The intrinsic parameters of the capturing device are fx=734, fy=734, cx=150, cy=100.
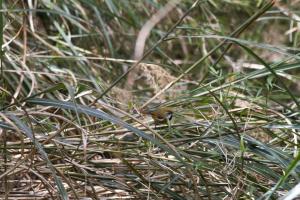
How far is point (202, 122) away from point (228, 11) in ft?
3.73

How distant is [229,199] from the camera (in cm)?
99

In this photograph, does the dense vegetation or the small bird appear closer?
the dense vegetation

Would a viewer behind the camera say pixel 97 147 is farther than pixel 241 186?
Yes

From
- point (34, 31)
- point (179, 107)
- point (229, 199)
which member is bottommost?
point (229, 199)

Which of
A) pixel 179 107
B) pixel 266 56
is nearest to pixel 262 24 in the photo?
pixel 266 56

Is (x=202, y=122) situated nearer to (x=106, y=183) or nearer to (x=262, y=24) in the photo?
(x=106, y=183)

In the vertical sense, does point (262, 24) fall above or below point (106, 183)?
above

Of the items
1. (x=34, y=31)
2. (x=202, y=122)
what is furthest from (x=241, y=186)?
(x=34, y=31)

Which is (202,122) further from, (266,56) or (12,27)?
Result: (266,56)

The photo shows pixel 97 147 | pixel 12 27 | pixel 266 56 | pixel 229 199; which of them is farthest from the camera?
pixel 266 56

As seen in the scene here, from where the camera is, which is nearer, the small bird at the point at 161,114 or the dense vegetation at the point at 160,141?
the dense vegetation at the point at 160,141

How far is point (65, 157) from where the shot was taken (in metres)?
1.06

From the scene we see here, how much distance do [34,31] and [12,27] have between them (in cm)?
5

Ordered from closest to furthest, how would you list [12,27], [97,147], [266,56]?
[97,147], [12,27], [266,56]
